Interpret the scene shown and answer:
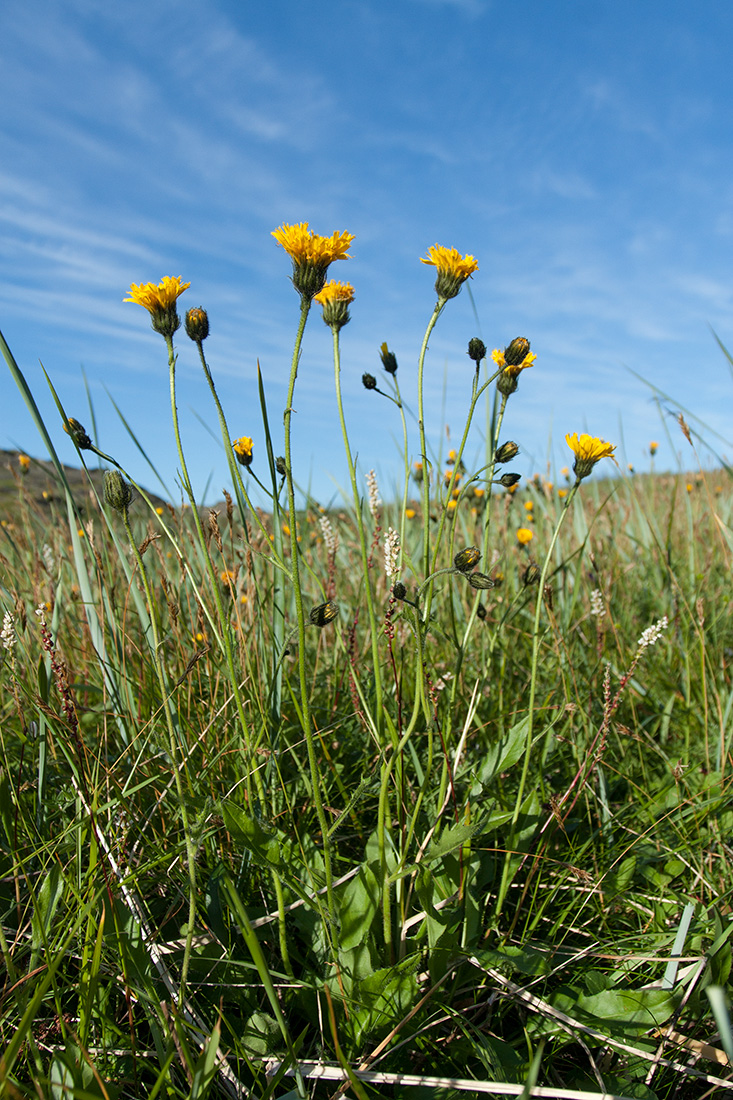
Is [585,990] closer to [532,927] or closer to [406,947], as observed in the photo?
[532,927]

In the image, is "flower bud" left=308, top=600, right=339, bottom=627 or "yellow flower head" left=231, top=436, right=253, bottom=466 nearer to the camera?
"flower bud" left=308, top=600, right=339, bottom=627

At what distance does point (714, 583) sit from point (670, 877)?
2.24m

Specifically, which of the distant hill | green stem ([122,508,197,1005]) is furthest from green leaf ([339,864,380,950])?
the distant hill

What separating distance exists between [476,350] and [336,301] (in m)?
0.33

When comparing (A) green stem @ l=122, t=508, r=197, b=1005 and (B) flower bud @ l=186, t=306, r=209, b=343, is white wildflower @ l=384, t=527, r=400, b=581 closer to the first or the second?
(A) green stem @ l=122, t=508, r=197, b=1005

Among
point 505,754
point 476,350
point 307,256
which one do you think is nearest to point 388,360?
point 476,350

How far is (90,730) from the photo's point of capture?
2039 mm

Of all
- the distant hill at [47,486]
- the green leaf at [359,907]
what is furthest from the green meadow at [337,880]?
the distant hill at [47,486]

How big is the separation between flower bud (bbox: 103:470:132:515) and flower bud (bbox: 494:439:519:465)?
77 centimetres

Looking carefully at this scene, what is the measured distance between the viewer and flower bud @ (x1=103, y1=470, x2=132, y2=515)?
1.19 m

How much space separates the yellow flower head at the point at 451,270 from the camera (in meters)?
1.32

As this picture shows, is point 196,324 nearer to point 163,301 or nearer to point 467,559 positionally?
point 163,301

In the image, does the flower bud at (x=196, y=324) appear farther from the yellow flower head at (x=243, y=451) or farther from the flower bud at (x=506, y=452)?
the flower bud at (x=506, y=452)

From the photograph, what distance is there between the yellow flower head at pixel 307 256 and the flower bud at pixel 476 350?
1.30 ft
